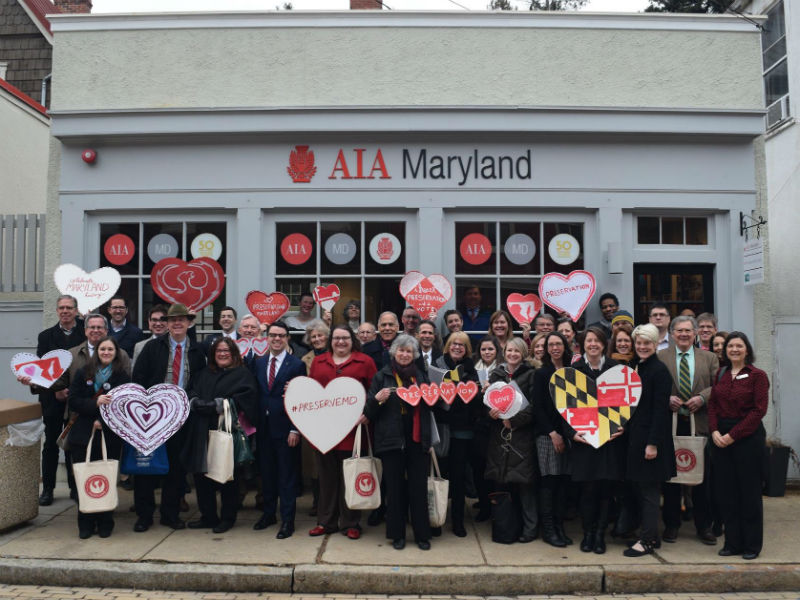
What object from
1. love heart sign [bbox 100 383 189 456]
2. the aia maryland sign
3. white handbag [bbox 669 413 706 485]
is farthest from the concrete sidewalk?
the aia maryland sign

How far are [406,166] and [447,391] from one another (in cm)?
369

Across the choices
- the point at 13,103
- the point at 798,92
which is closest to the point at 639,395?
the point at 798,92

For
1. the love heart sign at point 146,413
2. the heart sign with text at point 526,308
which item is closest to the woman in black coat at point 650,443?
the heart sign with text at point 526,308

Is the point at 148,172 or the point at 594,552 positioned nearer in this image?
the point at 594,552

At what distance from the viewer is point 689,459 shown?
568 centimetres

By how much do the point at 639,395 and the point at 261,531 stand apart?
348 centimetres

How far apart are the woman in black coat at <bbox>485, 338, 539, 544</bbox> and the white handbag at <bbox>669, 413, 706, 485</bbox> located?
3.95 feet

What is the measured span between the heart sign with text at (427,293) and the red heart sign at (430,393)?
2.31 metres

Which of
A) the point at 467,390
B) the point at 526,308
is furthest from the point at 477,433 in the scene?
the point at 526,308

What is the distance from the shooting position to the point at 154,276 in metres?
7.63

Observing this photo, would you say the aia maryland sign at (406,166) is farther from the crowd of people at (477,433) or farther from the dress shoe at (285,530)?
the dress shoe at (285,530)

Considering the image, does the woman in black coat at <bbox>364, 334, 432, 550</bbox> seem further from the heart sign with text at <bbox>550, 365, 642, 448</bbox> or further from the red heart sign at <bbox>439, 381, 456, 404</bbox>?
the heart sign with text at <bbox>550, 365, 642, 448</bbox>

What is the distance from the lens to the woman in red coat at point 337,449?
5789 mm

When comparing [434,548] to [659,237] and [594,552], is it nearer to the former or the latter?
[594,552]
